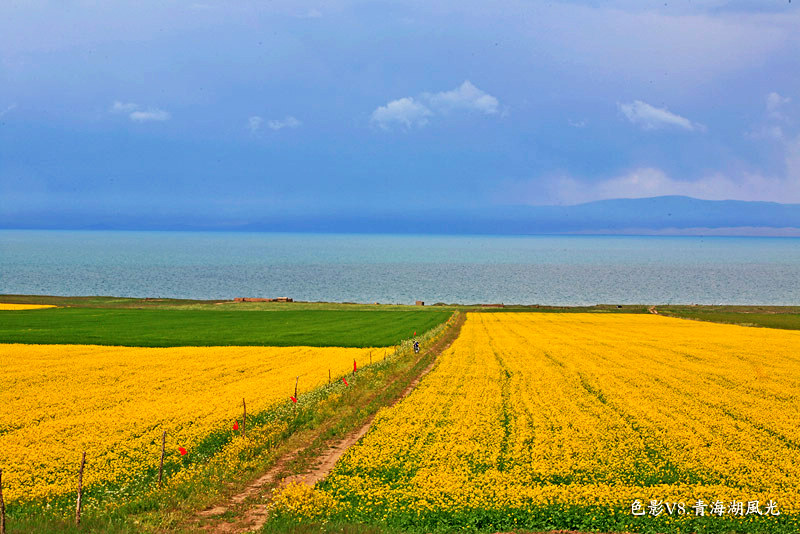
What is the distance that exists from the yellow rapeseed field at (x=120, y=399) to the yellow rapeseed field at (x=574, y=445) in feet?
19.8

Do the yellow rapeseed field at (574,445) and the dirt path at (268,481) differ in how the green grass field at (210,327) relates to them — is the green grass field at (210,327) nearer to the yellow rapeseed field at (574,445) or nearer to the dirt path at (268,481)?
the yellow rapeseed field at (574,445)

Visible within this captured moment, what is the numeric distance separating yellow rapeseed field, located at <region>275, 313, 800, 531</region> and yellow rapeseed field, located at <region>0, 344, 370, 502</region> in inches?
238

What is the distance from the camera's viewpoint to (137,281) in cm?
14288

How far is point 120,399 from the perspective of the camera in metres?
24.9

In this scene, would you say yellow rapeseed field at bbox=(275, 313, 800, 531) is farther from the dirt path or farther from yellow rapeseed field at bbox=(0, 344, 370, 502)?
yellow rapeseed field at bbox=(0, 344, 370, 502)

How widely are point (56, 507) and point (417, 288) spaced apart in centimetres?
12567

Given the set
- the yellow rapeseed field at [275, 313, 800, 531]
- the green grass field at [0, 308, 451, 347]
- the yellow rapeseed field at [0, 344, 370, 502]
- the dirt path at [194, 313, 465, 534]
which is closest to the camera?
the dirt path at [194, 313, 465, 534]

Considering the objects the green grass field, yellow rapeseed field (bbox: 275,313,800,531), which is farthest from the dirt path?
the green grass field

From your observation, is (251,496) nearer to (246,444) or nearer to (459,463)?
(246,444)

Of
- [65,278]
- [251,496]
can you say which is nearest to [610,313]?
[251,496]

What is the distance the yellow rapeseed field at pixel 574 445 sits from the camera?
1403cm

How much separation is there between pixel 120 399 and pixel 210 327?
1347 inches

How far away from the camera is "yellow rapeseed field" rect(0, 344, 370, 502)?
16.5 metres

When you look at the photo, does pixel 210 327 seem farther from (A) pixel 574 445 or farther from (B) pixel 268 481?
(A) pixel 574 445
